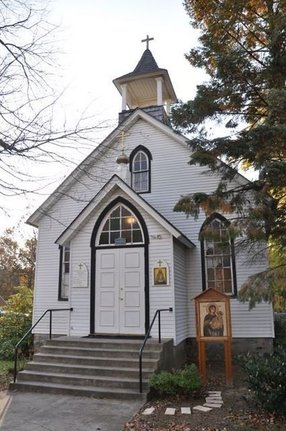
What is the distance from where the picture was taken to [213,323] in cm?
933

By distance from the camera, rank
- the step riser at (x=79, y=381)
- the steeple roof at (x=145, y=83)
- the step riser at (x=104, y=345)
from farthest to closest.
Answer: the steeple roof at (x=145, y=83)
the step riser at (x=104, y=345)
the step riser at (x=79, y=381)

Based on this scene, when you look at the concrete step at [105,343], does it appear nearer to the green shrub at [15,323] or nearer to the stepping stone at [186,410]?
the stepping stone at [186,410]

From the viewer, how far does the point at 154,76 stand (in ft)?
48.8

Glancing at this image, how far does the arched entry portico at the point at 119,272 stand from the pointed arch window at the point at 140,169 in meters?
2.19

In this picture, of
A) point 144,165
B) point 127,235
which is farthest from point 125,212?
point 144,165

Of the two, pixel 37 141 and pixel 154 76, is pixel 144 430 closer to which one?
pixel 37 141

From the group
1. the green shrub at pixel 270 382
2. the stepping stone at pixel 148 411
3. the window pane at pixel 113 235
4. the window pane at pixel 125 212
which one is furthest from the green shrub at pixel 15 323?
the green shrub at pixel 270 382

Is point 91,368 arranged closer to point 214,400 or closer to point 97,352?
point 97,352

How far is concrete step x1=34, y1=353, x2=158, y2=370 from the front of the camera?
858 centimetres

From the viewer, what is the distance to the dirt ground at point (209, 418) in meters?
5.90

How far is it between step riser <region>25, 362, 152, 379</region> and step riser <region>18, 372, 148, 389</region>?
0.26m

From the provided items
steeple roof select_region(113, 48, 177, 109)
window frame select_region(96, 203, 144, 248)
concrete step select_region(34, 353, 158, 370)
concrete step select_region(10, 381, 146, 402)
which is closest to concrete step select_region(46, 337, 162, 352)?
concrete step select_region(34, 353, 158, 370)

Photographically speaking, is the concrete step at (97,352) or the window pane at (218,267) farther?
the window pane at (218,267)

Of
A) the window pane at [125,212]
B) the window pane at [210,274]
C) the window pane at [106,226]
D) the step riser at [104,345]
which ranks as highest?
the window pane at [125,212]
